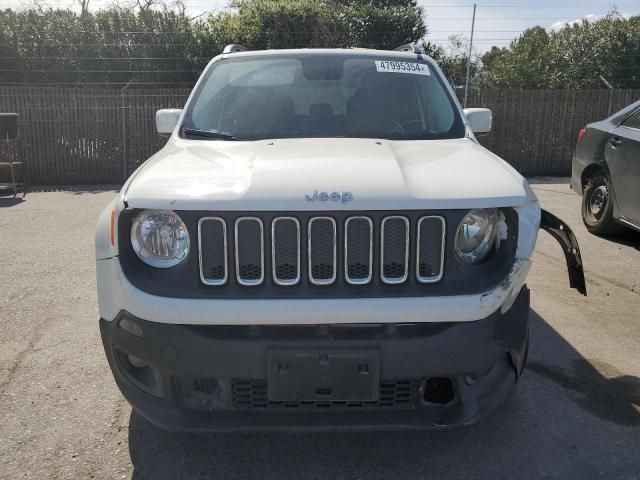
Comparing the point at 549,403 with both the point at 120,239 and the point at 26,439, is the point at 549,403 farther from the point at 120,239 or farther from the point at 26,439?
the point at 26,439

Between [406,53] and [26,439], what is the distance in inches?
133

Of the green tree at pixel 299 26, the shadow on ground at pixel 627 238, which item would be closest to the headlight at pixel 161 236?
Result: the shadow on ground at pixel 627 238

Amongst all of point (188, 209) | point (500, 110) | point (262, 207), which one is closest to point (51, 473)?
point (188, 209)

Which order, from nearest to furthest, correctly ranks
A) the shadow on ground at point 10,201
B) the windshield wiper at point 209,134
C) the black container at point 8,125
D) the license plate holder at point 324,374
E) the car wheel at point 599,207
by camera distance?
1. the license plate holder at point 324,374
2. the windshield wiper at point 209,134
3. the car wheel at point 599,207
4. the shadow on ground at point 10,201
5. the black container at point 8,125

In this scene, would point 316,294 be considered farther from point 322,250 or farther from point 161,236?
point 161,236

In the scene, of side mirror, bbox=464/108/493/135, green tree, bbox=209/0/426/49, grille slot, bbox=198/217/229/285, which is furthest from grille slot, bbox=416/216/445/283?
green tree, bbox=209/0/426/49

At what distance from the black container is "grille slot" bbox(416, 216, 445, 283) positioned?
403 inches

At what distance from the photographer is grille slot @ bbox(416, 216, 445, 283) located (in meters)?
2.55

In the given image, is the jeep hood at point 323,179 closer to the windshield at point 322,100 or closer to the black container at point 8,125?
the windshield at point 322,100

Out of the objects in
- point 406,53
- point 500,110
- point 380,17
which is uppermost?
point 380,17

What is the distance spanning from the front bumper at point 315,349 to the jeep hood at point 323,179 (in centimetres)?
48

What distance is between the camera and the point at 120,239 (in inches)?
102

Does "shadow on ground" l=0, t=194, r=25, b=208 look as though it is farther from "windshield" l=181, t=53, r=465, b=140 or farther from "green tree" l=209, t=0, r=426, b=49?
"green tree" l=209, t=0, r=426, b=49

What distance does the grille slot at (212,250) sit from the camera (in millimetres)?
2525
